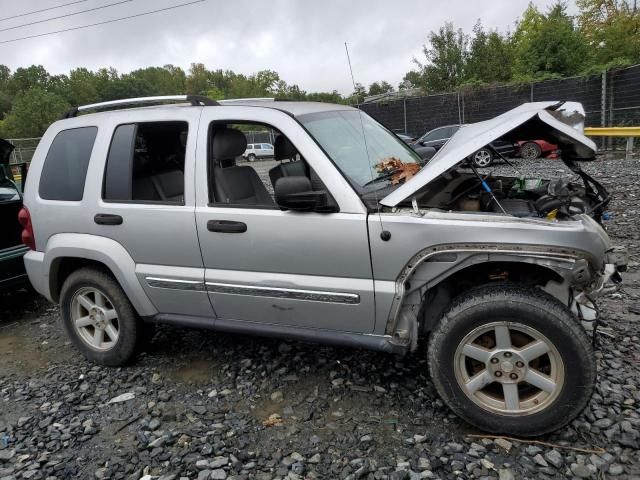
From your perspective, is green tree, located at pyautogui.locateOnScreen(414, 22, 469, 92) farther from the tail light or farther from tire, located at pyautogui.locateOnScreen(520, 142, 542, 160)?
the tail light

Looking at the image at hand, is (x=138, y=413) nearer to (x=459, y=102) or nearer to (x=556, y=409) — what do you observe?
(x=556, y=409)

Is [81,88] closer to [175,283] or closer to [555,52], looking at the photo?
[555,52]

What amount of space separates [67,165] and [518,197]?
3474 millimetres

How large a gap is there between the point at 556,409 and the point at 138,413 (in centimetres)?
264

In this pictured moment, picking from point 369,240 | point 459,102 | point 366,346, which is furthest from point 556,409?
point 459,102

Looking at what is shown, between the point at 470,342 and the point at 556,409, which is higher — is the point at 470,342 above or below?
above

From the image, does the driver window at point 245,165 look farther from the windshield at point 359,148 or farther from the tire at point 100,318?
the tire at point 100,318

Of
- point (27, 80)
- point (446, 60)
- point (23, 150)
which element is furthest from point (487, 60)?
point (27, 80)

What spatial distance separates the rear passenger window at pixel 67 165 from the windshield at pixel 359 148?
5.97 ft

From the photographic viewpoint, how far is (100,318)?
12.9ft

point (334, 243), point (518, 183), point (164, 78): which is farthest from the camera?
point (164, 78)

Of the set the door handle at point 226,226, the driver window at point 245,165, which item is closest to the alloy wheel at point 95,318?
the door handle at point 226,226

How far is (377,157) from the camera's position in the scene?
3.55 m

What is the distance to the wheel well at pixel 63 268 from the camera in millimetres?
3900
